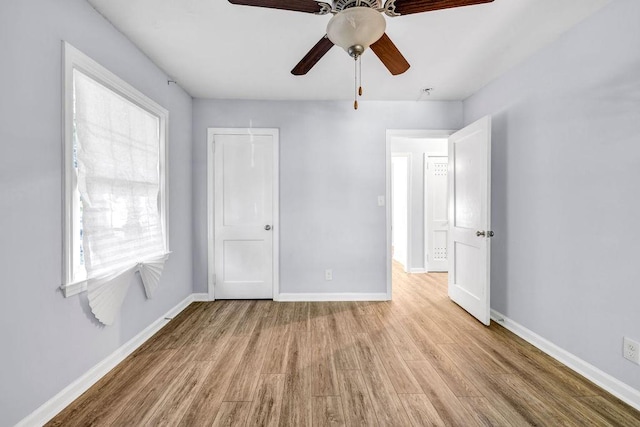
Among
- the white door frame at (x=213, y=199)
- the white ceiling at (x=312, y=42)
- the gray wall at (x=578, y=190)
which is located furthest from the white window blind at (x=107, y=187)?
the gray wall at (x=578, y=190)

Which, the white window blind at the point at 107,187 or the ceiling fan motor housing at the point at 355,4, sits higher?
the ceiling fan motor housing at the point at 355,4

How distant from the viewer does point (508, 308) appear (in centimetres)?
273

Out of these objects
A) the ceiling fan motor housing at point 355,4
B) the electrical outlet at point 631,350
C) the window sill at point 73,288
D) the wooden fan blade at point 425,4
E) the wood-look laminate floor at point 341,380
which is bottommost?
the wood-look laminate floor at point 341,380

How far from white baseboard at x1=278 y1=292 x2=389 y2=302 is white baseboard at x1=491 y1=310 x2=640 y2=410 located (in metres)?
1.30

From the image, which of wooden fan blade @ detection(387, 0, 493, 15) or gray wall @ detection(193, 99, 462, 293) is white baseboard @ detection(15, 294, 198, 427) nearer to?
gray wall @ detection(193, 99, 462, 293)

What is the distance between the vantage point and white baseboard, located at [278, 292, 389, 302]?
3449 millimetres

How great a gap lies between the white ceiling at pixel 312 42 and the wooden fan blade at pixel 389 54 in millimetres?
382

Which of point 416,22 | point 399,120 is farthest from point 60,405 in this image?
point 399,120

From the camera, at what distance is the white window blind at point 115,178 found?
1.80 metres

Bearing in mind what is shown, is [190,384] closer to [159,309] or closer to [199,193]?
[159,309]

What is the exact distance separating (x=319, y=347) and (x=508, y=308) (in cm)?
184

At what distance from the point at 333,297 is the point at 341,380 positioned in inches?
61.6

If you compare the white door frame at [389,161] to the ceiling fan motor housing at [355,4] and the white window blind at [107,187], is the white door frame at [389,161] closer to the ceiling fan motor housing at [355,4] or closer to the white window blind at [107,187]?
the ceiling fan motor housing at [355,4]

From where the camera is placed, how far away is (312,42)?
2.25m
